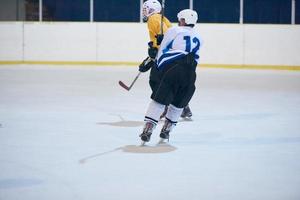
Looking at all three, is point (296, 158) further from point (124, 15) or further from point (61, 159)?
point (124, 15)

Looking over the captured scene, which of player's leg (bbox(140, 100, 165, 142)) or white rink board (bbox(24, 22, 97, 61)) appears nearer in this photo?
player's leg (bbox(140, 100, 165, 142))

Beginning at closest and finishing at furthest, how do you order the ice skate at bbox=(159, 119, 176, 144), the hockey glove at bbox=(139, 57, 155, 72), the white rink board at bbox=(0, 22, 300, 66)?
1. the ice skate at bbox=(159, 119, 176, 144)
2. the hockey glove at bbox=(139, 57, 155, 72)
3. the white rink board at bbox=(0, 22, 300, 66)

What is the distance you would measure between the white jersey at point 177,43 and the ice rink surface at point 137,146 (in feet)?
2.24

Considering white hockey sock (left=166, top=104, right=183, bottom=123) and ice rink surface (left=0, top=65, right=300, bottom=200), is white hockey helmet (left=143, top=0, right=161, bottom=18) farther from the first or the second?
white hockey sock (left=166, top=104, right=183, bottom=123)

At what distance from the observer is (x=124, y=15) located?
1641cm

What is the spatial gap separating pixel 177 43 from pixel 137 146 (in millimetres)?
832

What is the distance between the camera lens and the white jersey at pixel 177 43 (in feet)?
17.7

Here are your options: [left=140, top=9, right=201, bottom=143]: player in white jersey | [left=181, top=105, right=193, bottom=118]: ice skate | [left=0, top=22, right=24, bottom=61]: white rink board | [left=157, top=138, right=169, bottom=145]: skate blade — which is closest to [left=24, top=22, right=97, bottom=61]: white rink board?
[left=0, top=22, right=24, bottom=61]: white rink board

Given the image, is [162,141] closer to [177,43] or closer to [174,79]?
[174,79]

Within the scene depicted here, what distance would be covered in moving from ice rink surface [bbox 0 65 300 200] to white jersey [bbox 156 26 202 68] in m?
0.68

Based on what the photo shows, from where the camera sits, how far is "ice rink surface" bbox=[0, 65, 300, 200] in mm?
3881

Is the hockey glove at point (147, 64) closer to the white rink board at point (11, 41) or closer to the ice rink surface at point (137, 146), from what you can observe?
the ice rink surface at point (137, 146)

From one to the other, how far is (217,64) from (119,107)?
586cm

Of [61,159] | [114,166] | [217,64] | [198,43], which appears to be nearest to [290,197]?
[114,166]
